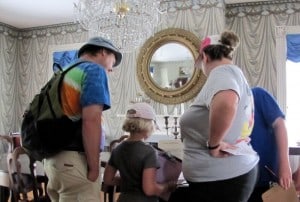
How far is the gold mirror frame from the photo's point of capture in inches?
181

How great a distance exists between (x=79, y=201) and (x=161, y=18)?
380 centimetres

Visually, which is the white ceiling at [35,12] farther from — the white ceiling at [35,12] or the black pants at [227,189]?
the black pants at [227,189]

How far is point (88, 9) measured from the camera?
11.8 ft

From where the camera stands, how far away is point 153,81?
191 inches

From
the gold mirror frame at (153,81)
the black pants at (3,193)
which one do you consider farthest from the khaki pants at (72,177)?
the gold mirror frame at (153,81)

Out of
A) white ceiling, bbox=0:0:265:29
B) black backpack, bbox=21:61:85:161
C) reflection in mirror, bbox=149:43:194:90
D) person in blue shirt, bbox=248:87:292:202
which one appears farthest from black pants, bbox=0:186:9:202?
white ceiling, bbox=0:0:265:29

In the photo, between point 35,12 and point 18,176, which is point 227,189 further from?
point 35,12

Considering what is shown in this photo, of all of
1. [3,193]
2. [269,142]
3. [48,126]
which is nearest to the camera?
[48,126]

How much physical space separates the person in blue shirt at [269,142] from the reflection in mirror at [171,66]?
3.12 metres

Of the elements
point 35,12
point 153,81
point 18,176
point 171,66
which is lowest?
point 18,176

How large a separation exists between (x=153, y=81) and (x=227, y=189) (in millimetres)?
3659

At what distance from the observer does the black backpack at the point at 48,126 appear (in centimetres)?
136

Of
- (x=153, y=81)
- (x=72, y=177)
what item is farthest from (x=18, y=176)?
(x=153, y=81)

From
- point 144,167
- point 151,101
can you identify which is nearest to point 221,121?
point 144,167
